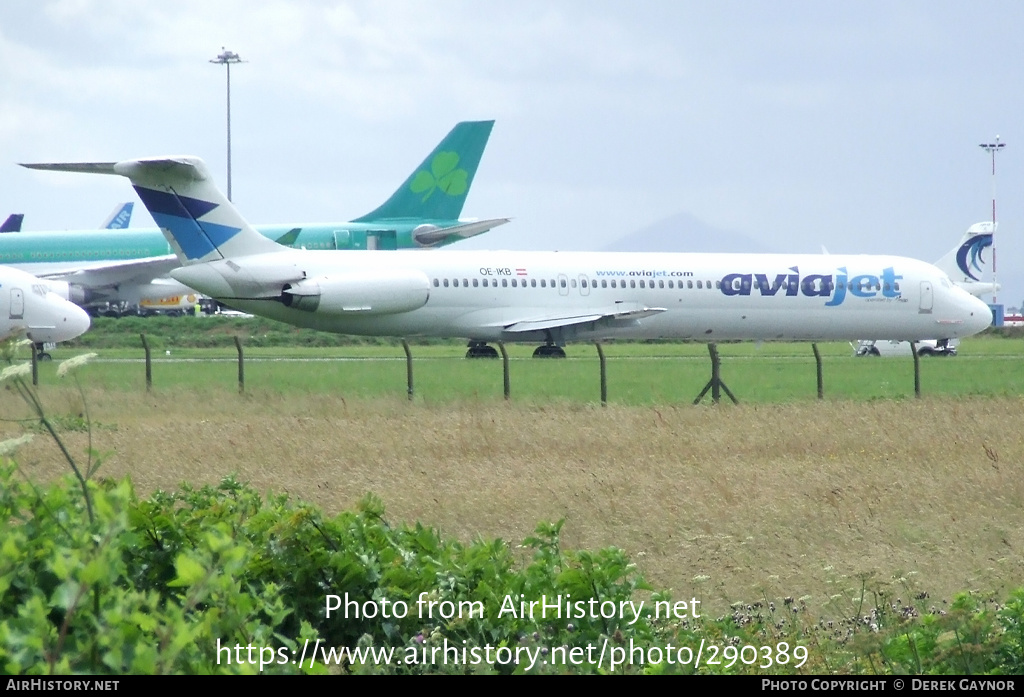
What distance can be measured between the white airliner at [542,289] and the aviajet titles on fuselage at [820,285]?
4 centimetres

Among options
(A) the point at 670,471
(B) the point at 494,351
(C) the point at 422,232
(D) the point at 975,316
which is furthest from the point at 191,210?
(D) the point at 975,316

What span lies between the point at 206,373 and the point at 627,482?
1719cm

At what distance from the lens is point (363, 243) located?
159 feet

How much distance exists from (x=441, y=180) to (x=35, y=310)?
19651 millimetres

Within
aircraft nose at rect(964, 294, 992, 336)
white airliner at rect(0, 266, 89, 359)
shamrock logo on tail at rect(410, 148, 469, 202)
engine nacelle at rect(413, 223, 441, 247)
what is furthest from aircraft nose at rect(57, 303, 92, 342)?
aircraft nose at rect(964, 294, 992, 336)

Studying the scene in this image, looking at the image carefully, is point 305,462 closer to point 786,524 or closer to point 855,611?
point 786,524

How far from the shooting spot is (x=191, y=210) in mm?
28953

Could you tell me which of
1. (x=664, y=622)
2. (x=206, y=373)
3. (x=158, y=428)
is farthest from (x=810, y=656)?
(x=206, y=373)

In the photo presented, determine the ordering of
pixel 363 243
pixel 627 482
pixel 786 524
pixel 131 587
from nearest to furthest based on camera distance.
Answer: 1. pixel 131 587
2. pixel 786 524
3. pixel 627 482
4. pixel 363 243

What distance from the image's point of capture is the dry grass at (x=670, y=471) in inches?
392

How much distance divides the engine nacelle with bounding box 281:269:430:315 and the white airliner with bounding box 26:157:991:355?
3 cm

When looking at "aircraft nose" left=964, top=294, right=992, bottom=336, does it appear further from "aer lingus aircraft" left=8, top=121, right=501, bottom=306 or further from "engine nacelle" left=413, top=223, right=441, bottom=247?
"engine nacelle" left=413, top=223, right=441, bottom=247
